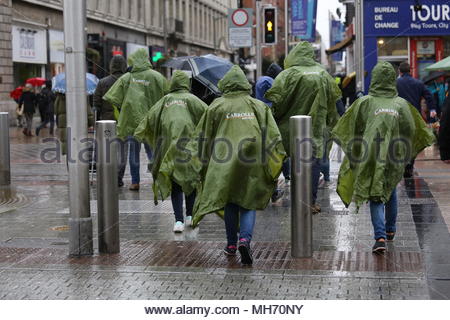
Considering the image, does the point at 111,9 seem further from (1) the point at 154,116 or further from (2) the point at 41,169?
(1) the point at 154,116

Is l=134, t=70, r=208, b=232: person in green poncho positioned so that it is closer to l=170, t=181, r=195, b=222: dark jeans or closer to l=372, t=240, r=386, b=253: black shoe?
l=170, t=181, r=195, b=222: dark jeans

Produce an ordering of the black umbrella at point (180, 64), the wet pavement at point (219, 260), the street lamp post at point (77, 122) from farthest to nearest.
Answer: the black umbrella at point (180, 64) < the street lamp post at point (77, 122) < the wet pavement at point (219, 260)

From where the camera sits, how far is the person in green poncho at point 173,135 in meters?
8.77

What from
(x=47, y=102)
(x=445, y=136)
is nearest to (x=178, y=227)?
(x=445, y=136)

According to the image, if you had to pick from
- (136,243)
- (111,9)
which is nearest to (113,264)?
(136,243)

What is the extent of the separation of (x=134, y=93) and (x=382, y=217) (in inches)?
196

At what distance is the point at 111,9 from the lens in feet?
157

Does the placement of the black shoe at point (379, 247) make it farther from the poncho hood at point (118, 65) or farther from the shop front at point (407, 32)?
the shop front at point (407, 32)

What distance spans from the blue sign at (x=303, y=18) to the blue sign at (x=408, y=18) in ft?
39.7

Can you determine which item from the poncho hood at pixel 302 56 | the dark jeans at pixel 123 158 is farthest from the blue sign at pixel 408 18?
the poncho hood at pixel 302 56

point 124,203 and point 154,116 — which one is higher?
point 154,116

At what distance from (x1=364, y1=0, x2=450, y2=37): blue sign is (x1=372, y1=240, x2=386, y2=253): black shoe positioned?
20487mm

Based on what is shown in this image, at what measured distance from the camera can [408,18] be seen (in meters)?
27.0

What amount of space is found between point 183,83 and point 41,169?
24.1 ft
